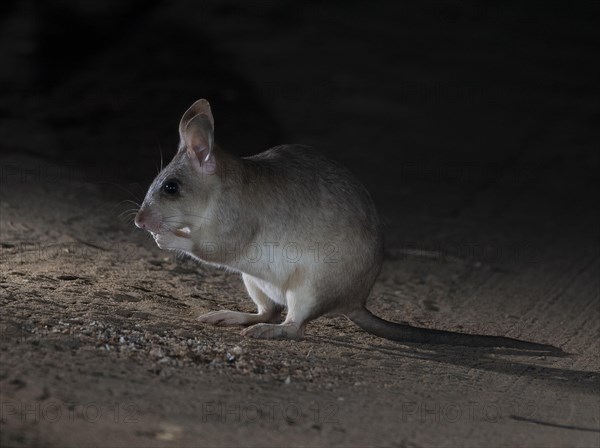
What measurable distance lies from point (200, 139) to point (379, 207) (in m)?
4.11

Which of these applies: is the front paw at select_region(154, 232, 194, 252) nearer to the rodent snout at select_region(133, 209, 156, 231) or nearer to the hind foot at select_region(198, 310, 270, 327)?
the rodent snout at select_region(133, 209, 156, 231)

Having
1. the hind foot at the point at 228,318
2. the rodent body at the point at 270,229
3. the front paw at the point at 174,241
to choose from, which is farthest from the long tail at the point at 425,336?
the front paw at the point at 174,241

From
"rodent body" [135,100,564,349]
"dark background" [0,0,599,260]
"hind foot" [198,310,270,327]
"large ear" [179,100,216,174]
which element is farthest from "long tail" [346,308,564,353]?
"dark background" [0,0,599,260]

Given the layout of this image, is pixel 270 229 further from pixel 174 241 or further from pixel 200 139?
pixel 200 139

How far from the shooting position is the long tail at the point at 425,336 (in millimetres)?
6434

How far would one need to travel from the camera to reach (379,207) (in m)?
10.0

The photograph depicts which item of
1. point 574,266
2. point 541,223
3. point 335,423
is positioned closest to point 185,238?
point 335,423

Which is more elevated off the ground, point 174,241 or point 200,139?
point 200,139

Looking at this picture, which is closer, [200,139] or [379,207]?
[200,139]

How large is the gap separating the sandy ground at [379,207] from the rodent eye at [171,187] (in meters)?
0.82

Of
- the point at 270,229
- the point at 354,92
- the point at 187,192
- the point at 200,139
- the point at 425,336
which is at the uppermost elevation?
the point at 354,92

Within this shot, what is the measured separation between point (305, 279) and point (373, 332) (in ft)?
2.29

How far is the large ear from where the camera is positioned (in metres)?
6.13

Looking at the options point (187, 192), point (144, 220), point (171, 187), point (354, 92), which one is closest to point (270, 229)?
point (187, 192)
